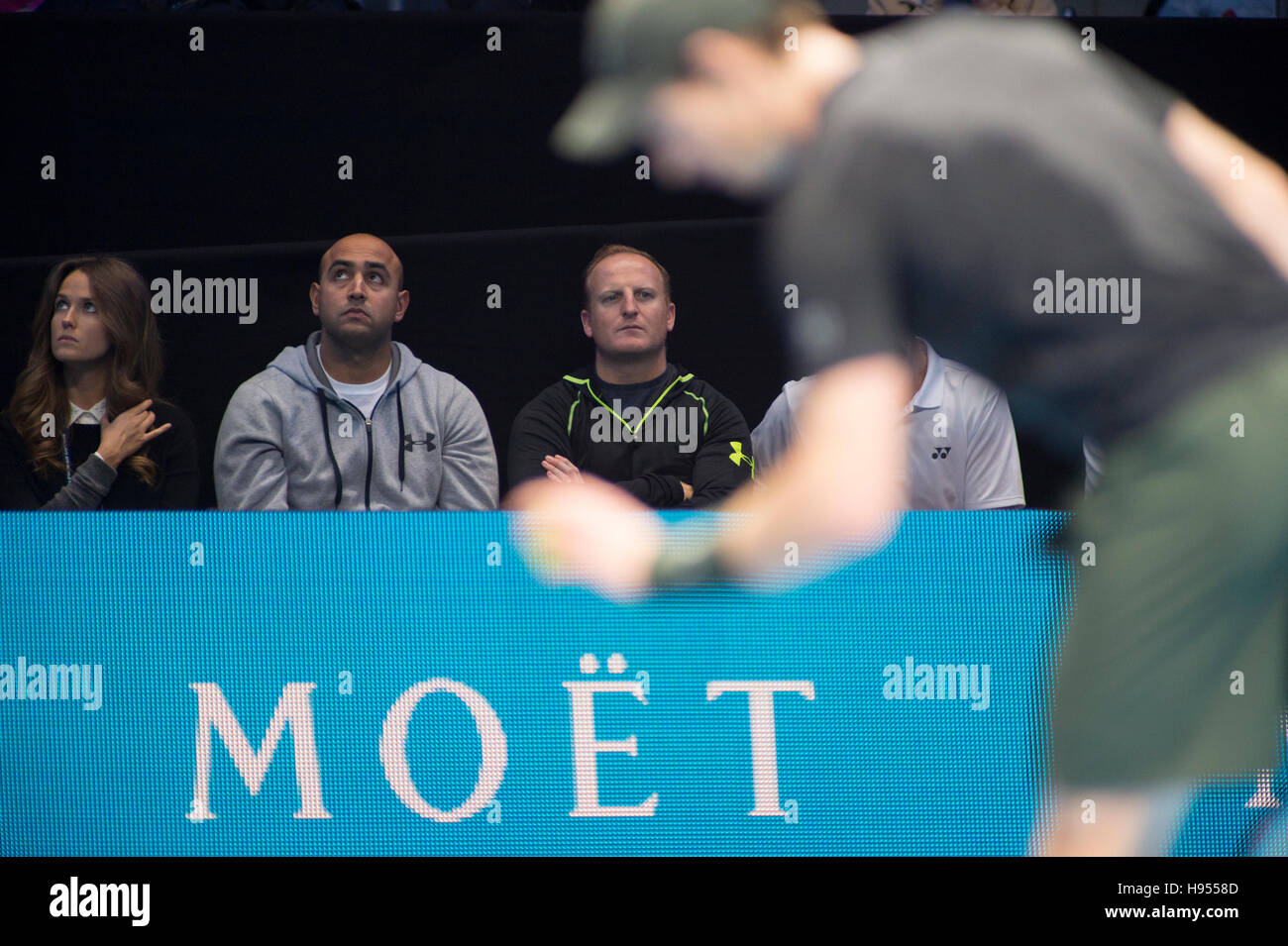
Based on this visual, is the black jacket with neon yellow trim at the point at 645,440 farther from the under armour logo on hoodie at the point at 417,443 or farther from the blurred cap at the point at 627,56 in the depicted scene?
the blurred cap at the point at 627,56

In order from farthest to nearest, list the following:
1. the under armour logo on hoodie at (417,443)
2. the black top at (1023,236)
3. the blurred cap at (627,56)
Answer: the under armour logo on hoodie at (417,443)
the blurred cap at (627,56)
the black top at (1023,236)

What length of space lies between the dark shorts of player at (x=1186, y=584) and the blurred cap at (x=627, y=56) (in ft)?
3.00

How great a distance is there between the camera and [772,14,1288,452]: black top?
1.40 m

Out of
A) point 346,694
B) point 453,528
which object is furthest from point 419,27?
point 346,694

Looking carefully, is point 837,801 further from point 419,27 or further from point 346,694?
point 419,27

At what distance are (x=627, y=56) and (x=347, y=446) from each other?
1064mm

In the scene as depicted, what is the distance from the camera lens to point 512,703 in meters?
2.29

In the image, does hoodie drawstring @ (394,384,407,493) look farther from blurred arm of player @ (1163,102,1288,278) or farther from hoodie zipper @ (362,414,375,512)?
blurred arm of player @ (1163,102,1288,278)

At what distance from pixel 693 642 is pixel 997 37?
1265 millimetres

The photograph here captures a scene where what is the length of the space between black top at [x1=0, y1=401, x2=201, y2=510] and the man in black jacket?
2.52ft

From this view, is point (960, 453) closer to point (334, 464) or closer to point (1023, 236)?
point (1023, 236)

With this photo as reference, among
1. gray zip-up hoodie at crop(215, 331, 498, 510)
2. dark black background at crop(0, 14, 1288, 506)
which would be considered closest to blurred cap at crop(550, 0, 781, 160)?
dark black background at crop(0, 14, 1288, 506)

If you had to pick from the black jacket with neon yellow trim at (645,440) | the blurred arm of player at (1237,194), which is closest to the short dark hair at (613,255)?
the black jacket with neon yellow trim at (645,440)

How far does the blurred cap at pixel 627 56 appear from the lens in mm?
1959
